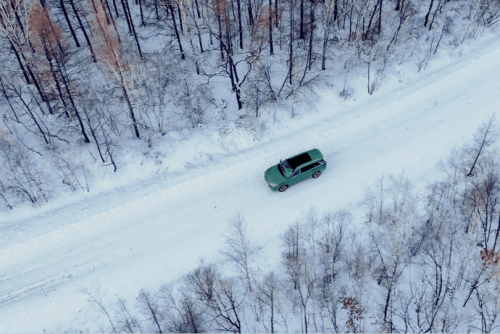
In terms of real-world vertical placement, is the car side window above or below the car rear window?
below

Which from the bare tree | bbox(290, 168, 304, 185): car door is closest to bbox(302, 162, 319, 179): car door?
bbox(290, 168, 304, 185): car door

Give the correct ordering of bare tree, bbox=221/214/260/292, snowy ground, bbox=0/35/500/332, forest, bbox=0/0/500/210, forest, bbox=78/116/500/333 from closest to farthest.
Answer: forest, bbox=78/116/500/333 < bare tree, bbox=221/214/260/292 < snowy ground, bbox=0/35/500/332 < forest, bbox=0/0/500/210

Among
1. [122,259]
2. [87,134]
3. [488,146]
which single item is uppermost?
[87,134]

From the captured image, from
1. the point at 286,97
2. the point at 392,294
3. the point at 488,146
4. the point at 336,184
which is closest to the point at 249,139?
the point at 286,97

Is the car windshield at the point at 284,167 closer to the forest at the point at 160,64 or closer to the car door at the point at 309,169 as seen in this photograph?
the car door at the point at 309,169

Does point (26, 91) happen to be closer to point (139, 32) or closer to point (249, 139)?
point (139, 32)

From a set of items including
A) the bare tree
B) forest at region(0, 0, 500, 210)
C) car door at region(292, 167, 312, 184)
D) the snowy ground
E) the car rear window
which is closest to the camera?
the bare tree

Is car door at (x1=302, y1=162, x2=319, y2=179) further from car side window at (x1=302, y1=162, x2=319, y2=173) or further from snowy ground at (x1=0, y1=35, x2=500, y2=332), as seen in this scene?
snowy ground at (x1=0, y1=35, x2=500, y2=332)

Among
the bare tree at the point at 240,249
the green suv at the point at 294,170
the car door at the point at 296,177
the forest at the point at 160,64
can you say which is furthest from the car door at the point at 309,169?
the forest at the point at 160,64
